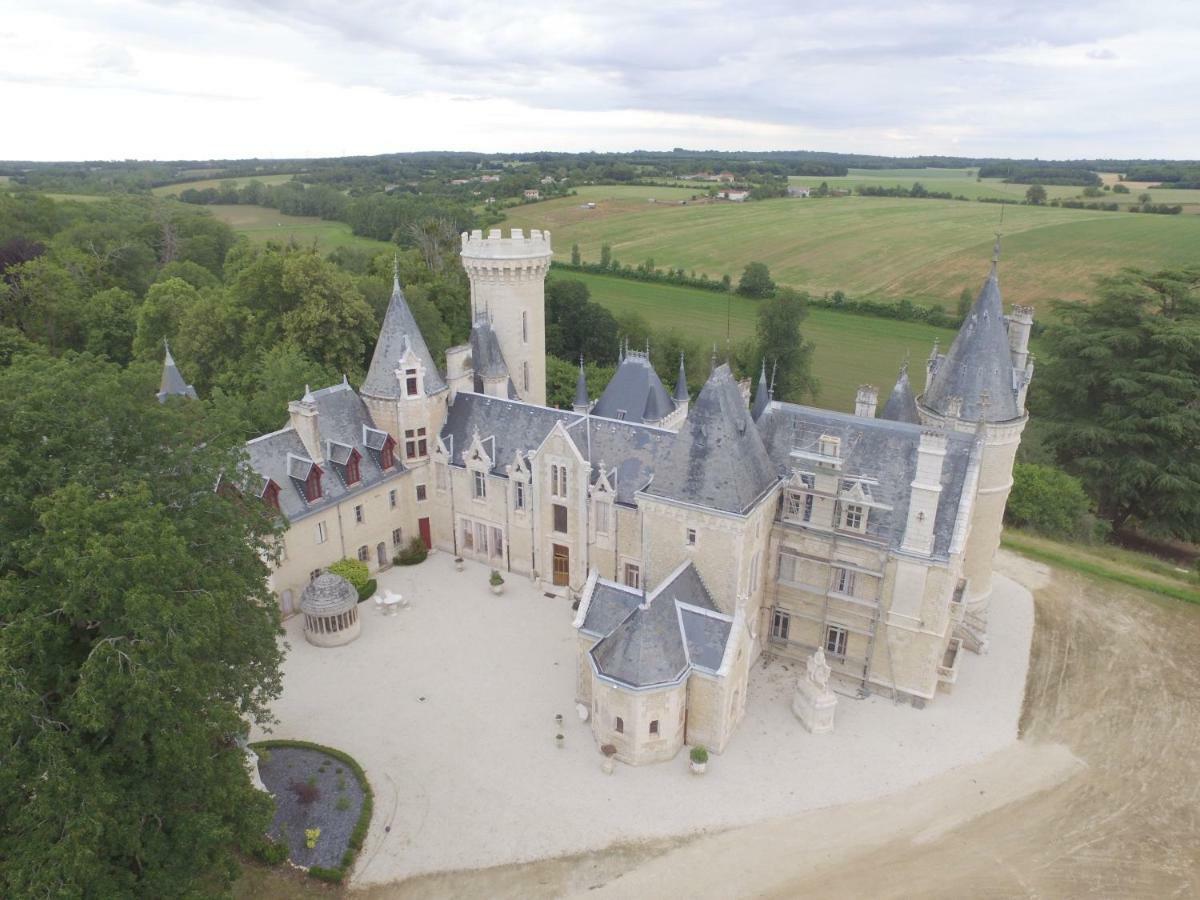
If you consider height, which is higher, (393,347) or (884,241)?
(884,241)

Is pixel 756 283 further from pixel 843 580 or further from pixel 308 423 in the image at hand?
pixel 308 423

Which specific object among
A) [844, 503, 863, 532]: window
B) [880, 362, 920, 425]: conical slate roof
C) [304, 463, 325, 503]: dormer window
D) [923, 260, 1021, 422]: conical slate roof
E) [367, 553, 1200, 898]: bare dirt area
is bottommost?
[367, 553, 1200, 898]: bare dirt area

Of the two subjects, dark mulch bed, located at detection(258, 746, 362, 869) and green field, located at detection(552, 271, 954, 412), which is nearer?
dark mulch bed, located at detection(258, 746, 362, 869)

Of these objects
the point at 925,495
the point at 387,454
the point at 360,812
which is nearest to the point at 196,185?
the point at 387,454

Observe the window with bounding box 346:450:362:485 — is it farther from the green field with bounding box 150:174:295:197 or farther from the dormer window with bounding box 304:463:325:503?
the green field with bounding box 150:174:295:197

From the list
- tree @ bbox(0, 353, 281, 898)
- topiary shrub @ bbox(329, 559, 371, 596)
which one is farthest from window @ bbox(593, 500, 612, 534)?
tree @ bbox(0, 353, 281, 898)

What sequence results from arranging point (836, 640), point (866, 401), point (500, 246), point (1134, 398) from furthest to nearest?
point (1134, 398) → point (500, 246) → point (866, 401) → point (836, 640)

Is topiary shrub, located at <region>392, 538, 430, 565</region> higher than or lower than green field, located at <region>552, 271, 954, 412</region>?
lower
